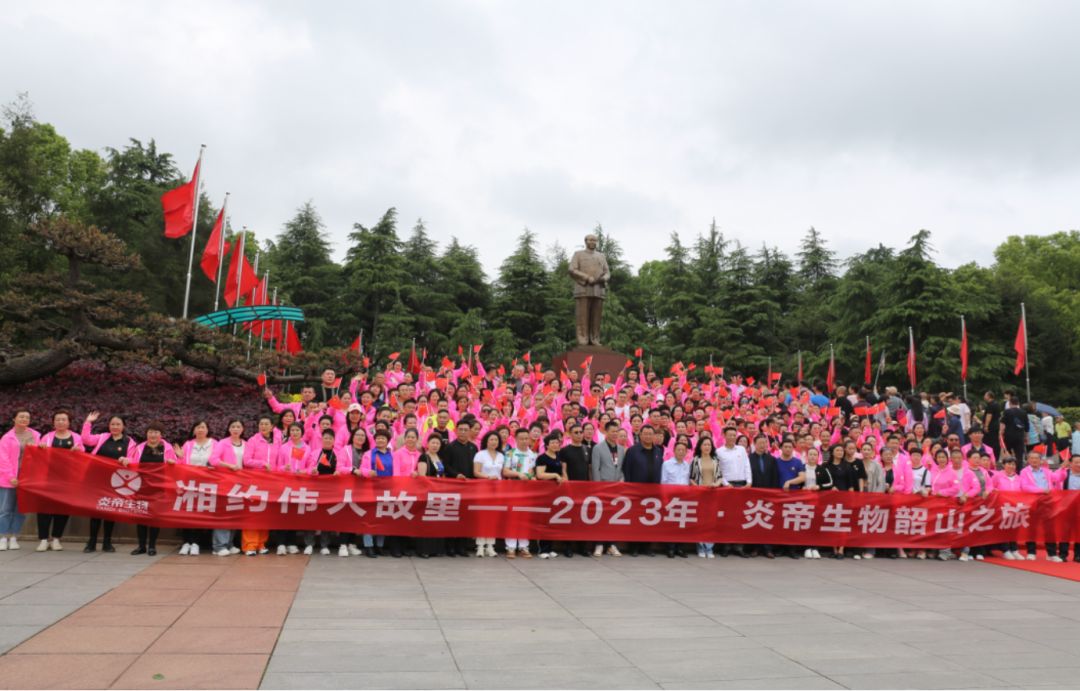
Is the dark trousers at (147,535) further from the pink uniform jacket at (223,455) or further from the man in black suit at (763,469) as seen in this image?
the man in black suit at (763,469)

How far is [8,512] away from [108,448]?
1.10m

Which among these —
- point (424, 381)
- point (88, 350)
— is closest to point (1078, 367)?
point (424, 381)

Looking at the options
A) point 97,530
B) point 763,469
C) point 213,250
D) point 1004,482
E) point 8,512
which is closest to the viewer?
point 8,512

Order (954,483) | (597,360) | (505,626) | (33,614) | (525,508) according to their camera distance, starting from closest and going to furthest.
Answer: (33,614) → (505,626) → (525,508) → (954,483) → (597,360)

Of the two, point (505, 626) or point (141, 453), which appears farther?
point (141, 453)

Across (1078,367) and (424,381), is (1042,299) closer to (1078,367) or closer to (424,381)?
(1078,367)

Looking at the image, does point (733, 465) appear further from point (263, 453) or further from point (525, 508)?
point (263, 453)

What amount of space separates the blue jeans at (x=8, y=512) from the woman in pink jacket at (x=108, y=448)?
0.72m

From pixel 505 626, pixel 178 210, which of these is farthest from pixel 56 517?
pixel 178 210

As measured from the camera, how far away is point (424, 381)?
1441 centimetres

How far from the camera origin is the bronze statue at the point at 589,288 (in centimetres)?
1833

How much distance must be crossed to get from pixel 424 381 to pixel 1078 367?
34547 mm

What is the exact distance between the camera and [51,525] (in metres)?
8.11

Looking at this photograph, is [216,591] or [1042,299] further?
[1042,299]
